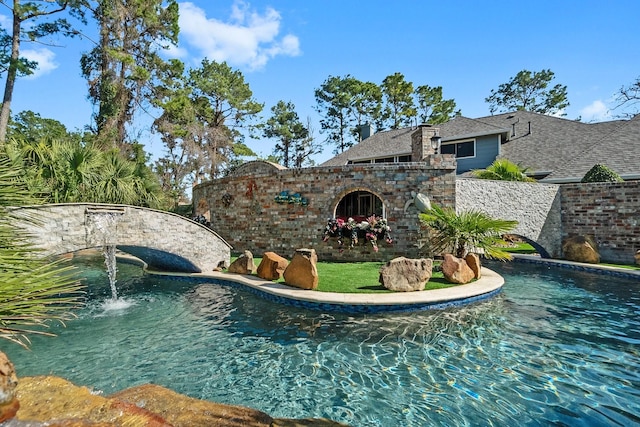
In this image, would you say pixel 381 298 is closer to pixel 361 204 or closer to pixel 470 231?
pixel 470 231

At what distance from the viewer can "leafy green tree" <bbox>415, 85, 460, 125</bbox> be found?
3194 centimetres

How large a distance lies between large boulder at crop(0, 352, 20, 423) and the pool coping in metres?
A: 5.31

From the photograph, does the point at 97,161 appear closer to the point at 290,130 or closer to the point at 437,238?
the point at 437,238

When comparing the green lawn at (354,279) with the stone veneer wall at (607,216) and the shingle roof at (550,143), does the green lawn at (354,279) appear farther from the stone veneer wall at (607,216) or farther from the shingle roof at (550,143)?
the shingle roof at (550,143)

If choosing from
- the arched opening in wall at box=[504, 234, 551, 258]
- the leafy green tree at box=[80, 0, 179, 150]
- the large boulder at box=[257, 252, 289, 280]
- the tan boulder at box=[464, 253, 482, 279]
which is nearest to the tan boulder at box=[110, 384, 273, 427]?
the large boulder at box=[257, 252, 289, 280]

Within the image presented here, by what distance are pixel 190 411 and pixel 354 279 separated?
6.38 metres

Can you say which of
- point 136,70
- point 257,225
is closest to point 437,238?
→ point 257,225

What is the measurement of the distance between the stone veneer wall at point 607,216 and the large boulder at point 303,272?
1228 cm

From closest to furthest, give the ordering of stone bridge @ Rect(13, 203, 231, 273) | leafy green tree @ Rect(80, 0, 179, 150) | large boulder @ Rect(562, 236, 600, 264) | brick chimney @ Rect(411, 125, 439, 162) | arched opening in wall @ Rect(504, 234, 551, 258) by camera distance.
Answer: stone bridge @ Rect(13, 203, 231, 273) < large boulder @ Rect(562, 236, 600, 264) < arched opening in wall @ Rect(504, 234, 551, 258) < brick chimney @ Rect(411, 125, 439, 162) < leafy green tree @ Rect(80, 0, 179, 150)

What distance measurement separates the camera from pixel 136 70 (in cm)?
1891

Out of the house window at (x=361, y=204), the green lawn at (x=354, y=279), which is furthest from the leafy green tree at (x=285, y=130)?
the green lawn at (x=354, y=279)

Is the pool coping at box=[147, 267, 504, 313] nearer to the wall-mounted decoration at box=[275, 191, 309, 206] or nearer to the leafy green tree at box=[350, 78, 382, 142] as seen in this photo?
the wall-mounted decoration at box=[275, 191, 309, 206]

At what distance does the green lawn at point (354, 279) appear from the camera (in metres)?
7.82

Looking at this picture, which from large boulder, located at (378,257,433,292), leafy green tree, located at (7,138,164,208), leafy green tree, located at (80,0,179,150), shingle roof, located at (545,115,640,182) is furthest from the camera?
leafy green tree, located at (80,0,179,150)
